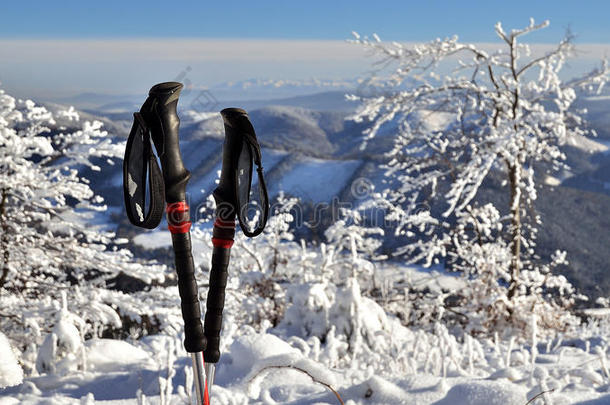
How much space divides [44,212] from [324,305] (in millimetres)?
4277

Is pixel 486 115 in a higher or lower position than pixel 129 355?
higher

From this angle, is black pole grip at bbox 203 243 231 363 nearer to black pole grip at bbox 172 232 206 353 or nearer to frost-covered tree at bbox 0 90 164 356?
black pole grip at bbox 172 232 206 353

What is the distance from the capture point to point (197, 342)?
6.10 ft

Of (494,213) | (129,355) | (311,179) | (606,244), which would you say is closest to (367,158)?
(311,179)

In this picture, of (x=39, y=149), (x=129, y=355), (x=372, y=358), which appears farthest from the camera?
(x=39, y=149)

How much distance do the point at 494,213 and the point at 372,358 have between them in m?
5.83

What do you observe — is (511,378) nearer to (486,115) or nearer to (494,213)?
(486,115)

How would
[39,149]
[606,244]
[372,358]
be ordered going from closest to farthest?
[372,358] < [39,149] < [606,244]

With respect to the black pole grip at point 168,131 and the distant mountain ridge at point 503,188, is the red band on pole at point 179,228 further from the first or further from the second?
the distant mountain ridge at point 503,188

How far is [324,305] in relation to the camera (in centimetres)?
603

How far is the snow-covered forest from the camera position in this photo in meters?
3.01

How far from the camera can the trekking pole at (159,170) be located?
1692 millimetres

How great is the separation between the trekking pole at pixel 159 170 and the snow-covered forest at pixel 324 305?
103cm

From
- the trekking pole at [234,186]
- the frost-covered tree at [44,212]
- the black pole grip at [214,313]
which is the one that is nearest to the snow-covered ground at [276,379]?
the black pole grip at [214,313]
